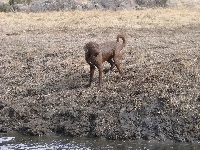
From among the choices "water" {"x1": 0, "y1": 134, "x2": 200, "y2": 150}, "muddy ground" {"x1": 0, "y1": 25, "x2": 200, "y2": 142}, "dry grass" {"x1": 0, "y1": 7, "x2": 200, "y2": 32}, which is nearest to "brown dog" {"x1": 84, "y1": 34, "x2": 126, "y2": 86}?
"muddy ground" {"x1": 0, "y1": 25, "x2": 200, "y2": 142}

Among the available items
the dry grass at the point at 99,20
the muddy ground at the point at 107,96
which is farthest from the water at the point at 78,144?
the dry grass at the point at 99,20

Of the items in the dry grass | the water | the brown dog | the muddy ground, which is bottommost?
the water

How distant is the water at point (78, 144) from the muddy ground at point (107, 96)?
0.75 ft

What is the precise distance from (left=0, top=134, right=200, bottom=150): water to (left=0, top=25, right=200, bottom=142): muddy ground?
23 cm

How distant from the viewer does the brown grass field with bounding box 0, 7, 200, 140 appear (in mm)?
12852

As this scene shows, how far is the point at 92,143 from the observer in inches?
470

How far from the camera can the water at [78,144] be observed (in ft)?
37.9

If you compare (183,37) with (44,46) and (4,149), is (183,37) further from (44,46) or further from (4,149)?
(4,149)

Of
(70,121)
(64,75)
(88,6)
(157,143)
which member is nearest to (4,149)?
(70,121)

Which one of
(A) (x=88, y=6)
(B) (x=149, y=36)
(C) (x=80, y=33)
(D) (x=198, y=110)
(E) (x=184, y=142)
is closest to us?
(E) (x=184, y=142)

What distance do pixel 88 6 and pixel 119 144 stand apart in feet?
74.7

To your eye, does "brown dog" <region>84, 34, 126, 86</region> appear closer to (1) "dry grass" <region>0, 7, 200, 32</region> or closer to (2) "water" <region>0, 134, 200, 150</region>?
(2) "water" <region>0, 134, 200, 150</region>

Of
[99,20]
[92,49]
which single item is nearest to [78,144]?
[92,49]

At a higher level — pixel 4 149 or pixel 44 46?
pixel 44 46
